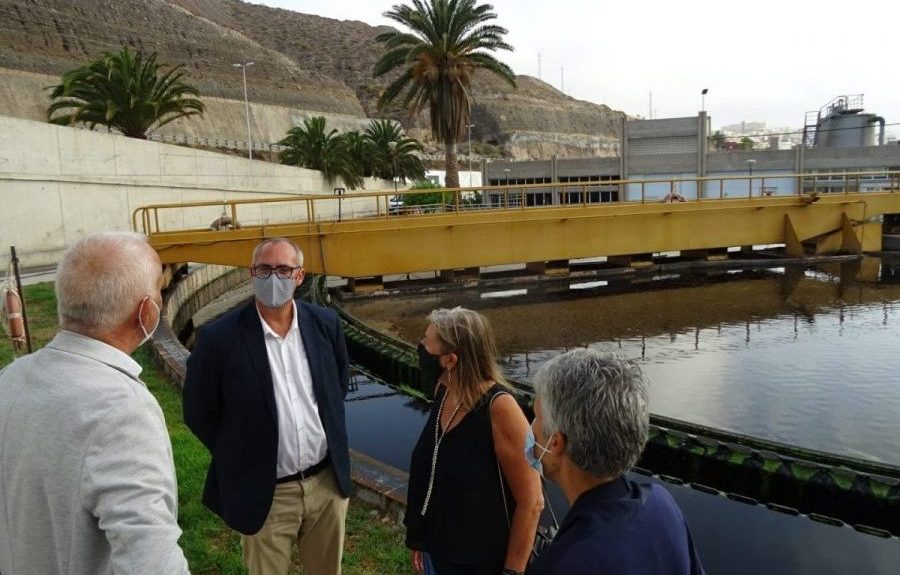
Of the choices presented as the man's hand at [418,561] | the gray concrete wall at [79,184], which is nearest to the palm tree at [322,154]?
the gray concrete wall at [79,184]

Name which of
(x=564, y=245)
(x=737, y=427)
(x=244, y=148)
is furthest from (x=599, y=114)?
(x=737, y=427)

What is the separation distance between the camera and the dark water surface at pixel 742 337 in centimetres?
690

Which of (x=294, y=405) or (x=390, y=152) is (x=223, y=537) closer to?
(x=294, y=405)

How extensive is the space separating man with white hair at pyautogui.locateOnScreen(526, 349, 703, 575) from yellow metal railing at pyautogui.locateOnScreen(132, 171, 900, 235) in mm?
9938

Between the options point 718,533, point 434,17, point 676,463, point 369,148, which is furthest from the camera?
point 369,148

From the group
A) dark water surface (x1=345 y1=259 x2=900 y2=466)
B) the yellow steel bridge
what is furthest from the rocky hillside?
dark water surface (x1=345 y1=259 x2=900 y2=466)

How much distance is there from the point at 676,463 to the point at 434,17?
24.8 meters

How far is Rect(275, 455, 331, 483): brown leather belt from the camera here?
3016 millimetres

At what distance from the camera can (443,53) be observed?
2672cm

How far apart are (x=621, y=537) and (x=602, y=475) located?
19 centimetres

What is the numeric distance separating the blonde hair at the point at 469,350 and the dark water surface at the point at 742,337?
16.2ft

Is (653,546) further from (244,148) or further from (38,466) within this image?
(244,148)

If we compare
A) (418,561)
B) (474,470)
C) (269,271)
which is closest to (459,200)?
(269,271)

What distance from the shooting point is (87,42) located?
64.1 meters
